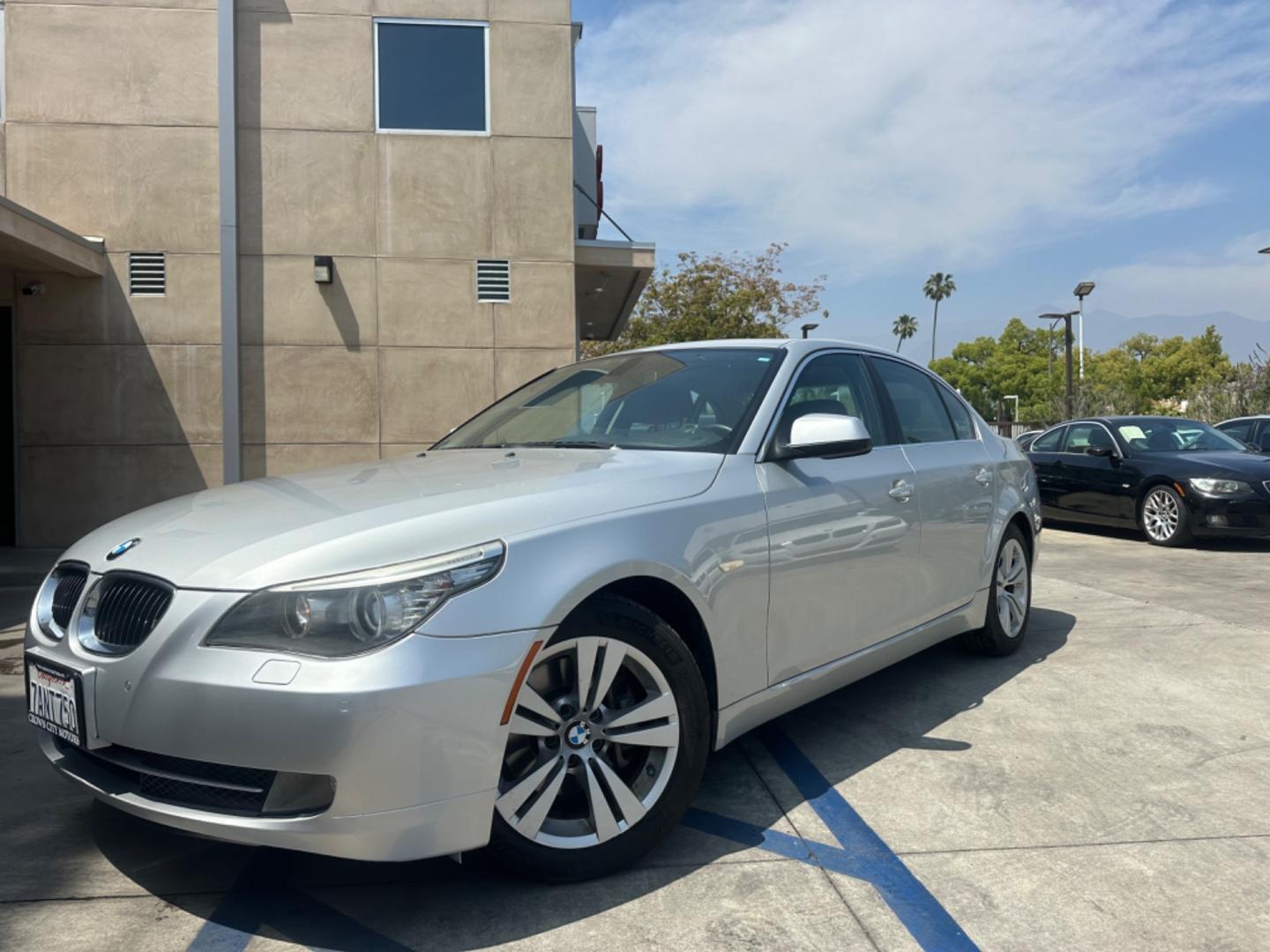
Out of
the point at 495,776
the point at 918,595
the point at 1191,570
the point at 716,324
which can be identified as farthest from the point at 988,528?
the point at 716,324

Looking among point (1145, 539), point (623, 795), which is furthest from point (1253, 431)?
point (623, 795)

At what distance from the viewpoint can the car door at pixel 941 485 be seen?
4.25 meters

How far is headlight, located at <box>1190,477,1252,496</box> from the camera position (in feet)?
31.8

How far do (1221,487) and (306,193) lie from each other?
9.82 m

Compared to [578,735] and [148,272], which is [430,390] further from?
[578,735]

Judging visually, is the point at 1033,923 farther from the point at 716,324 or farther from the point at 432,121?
the point at 716,324

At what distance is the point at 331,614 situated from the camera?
2318 millimetres

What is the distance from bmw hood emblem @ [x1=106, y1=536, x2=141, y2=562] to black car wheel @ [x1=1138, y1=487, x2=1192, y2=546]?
32.5ft

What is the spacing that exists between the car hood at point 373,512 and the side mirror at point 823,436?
→ 0.89ft

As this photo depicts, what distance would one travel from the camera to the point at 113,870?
2.82 metres

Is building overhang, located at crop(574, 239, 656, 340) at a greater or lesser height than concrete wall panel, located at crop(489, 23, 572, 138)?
lesser

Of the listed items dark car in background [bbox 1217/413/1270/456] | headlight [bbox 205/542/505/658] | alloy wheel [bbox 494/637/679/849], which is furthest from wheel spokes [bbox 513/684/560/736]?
dark car in background [bbox 1217/413/1270/456]

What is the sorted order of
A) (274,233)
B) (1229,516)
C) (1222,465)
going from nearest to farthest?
(1229,516) → (1222,465) → (274,233)

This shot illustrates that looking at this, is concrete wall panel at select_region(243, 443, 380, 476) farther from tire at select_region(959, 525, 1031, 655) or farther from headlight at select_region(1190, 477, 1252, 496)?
headlight at select_region(1190, 477, 1252, 496)
